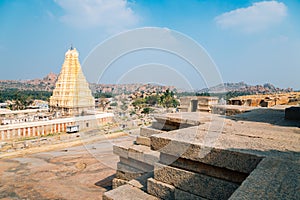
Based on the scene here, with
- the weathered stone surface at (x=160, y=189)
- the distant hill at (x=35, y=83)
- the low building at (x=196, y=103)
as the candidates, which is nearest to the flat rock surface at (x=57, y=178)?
the weathered stone surface at (x=160, y=189)

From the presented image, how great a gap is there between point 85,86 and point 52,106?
488 centimetres

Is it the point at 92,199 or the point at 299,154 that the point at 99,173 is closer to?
the point at 92,199

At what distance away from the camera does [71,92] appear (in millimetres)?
28031

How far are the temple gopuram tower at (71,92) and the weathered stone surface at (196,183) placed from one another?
83.1ft

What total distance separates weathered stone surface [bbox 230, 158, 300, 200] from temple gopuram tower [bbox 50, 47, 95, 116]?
2639cm

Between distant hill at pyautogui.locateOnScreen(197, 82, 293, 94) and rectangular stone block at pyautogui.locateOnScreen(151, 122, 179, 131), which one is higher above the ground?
distant hill at pyautogui.locateOnScreen(197, 82, 293, 94)

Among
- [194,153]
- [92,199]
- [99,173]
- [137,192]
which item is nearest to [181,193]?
[194,153]

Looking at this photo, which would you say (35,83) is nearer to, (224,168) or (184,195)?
(184,195)

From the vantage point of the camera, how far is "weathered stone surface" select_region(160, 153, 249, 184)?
212 centimetres

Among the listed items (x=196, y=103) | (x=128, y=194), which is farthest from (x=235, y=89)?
(x=128, y=194)

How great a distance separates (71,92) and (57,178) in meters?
23.0

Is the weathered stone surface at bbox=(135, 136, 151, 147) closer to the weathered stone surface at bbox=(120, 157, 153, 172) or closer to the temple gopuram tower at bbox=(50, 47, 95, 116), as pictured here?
the weathered stone surface at bbox=(120, 157, 153, 172)

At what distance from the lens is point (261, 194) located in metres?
1.32

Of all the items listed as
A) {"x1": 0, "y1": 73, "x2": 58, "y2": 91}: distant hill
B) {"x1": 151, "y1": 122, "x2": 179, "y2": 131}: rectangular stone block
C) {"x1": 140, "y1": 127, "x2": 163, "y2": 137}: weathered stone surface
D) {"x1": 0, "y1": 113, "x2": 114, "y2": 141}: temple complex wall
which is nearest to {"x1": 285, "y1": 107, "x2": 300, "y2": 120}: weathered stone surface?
{"x1": 151, "y1": 122, "x2": 179, "y2": 131}: rectangular stone block
